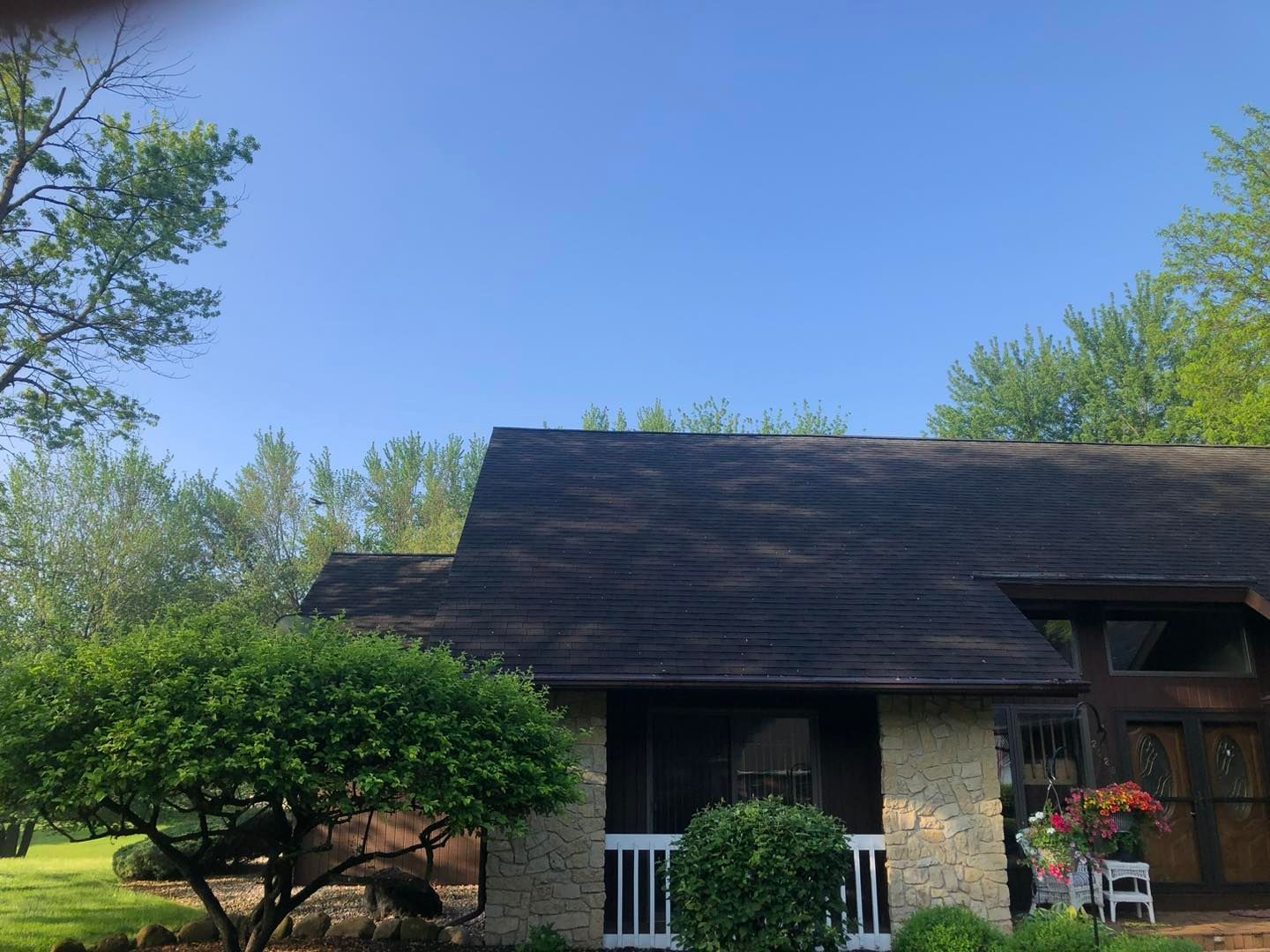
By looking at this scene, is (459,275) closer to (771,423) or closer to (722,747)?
(722,747)

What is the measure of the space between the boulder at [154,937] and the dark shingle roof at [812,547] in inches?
143

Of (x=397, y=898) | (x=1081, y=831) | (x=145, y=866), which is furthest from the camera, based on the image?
(x=145, y=866)

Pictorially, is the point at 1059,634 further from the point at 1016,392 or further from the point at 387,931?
the point at 1016,392

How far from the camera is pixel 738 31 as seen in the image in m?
10.2

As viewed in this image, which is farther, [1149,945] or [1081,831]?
[1081,831]

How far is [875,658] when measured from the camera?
878 centimetres

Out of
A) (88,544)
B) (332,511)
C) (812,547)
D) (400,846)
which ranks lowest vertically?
(400,846)

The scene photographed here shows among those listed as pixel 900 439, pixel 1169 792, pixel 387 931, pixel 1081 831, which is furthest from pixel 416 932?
pixel 900 439

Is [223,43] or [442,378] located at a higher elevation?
[442,378]

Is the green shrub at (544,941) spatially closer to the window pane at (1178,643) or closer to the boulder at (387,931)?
the boulder at (387,931)

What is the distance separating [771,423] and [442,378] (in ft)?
46.8

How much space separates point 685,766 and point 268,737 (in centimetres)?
478

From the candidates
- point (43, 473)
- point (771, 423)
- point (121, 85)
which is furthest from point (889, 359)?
point (43, 473)

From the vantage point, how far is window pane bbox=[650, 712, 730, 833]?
31.0 feet
